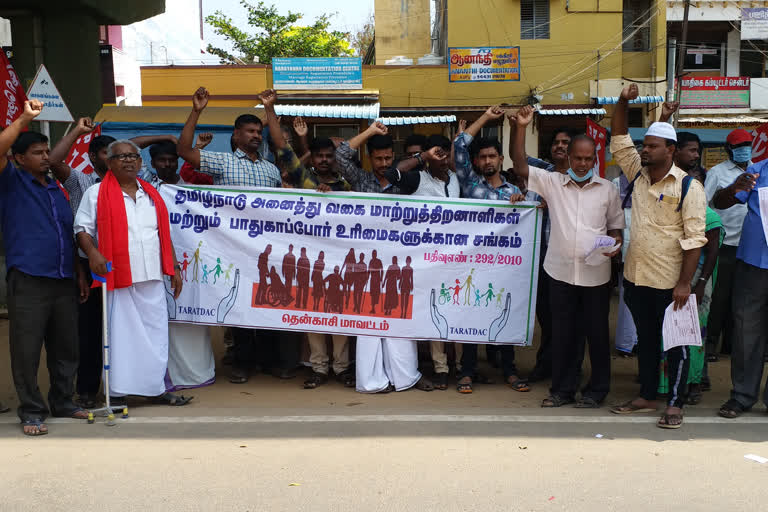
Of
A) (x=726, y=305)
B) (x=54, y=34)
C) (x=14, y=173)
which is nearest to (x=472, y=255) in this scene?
(x=726, y=305)

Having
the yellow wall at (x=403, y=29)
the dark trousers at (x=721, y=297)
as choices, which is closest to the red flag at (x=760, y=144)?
the dark trousers at (x=721, y=297)

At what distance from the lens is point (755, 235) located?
4.96m

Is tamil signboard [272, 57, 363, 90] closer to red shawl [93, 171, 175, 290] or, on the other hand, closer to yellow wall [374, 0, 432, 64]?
yellow wall [374, 0, 432, 64]

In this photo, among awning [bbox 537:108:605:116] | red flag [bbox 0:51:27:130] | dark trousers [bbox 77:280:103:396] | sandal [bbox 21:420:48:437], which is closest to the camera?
→ sandal [bbox 21:420:48:437]

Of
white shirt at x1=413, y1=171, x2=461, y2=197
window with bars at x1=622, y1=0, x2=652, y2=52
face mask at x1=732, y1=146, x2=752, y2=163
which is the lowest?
white shirt at x1=413, y1=171, x2=461, y2=197

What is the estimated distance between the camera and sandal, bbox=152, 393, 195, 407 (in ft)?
17.4

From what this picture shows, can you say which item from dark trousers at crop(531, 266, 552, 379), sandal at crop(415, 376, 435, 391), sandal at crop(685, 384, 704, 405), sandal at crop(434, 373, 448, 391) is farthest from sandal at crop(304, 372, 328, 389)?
sandal at crop(685, 384, 704, 405)

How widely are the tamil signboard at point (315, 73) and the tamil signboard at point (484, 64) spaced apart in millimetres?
2848

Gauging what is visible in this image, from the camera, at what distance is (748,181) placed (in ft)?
16.1

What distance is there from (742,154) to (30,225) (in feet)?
18.8

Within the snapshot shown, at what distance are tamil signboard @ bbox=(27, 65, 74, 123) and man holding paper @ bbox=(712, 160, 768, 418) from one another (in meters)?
6.05

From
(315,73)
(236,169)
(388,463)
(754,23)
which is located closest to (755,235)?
(388,463)

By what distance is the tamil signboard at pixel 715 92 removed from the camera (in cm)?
2383

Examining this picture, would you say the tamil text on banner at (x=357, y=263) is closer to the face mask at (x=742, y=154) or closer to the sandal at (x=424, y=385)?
the sandal at (x=424, y=385)
